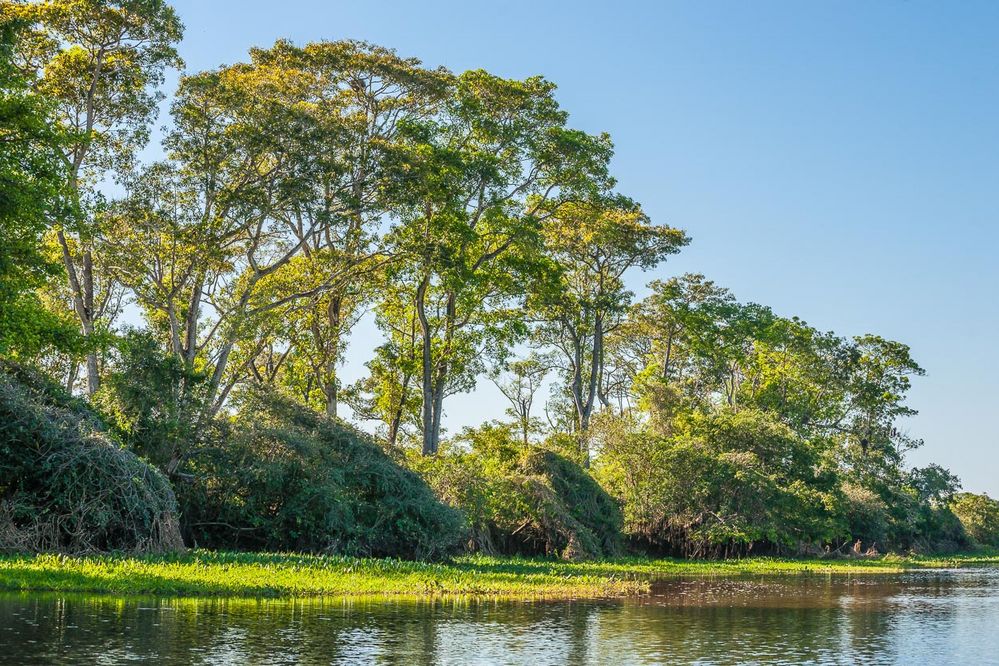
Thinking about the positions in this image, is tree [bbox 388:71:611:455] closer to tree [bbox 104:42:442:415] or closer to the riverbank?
tree [bbox 104:42:442:415]

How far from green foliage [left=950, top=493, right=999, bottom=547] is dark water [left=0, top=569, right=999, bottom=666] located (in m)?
74.2

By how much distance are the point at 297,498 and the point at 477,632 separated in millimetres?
→ 14246

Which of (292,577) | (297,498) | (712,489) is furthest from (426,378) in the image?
(292,577)

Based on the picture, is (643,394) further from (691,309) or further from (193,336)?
(193,336)

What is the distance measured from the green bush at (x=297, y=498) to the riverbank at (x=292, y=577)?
1.80m

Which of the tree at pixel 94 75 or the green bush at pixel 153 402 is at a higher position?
the tree at pixel 94 75

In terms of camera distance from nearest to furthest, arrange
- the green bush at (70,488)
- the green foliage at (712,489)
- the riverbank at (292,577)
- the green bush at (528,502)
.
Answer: the riverbank at (292,577)
the green bush at (70,488)
the green bush at (528,502)
the green foliage at (712,489)

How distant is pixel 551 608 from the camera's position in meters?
20.7

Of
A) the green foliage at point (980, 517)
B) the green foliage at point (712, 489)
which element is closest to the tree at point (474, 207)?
the green foliage at point (712, 489)

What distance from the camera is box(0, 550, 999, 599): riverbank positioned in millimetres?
18500

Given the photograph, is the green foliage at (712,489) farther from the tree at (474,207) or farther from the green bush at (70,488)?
the green bush at (70,488)

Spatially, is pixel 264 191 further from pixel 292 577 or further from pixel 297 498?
pixel 292 577

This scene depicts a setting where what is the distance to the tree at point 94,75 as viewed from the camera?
3562 centimetres

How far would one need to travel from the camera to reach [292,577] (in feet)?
69.6
